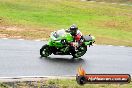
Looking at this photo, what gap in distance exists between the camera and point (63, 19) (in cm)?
3825

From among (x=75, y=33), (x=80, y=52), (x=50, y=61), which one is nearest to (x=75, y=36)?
(x=75, y=33)

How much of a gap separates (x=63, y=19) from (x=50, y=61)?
2004 centimetres

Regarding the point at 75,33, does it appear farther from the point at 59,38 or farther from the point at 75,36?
the point at 59,38

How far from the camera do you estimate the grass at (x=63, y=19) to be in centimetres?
2866

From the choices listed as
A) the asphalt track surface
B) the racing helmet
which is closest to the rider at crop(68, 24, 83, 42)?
the racing helmet

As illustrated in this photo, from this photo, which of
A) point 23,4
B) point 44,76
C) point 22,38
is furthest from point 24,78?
point 23,4

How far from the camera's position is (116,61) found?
20250 millimetres

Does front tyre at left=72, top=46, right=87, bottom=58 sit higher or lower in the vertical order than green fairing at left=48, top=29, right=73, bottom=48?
lower

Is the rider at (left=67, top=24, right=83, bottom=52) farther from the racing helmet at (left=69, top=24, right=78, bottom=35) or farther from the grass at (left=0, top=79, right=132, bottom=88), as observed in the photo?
the grass at (left=0, top=79, right=132, bottom=88)

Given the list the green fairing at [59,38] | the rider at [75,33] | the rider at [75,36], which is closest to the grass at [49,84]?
the green fairing at [59,38]

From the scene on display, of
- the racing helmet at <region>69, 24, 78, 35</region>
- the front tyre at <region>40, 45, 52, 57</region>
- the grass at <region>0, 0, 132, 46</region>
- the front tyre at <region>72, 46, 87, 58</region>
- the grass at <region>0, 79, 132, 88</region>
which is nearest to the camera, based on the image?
the grass at <region>0, 79, 132, 88</region>

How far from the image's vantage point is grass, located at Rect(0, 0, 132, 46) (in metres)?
28.7

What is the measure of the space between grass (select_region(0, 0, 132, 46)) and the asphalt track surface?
152 inches

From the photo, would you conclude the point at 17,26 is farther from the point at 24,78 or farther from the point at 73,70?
the point at 24,78
